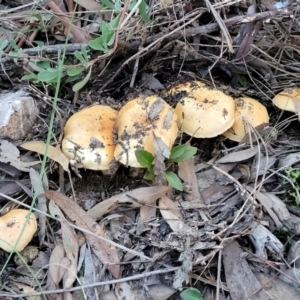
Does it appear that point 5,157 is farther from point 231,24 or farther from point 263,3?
point 263,3

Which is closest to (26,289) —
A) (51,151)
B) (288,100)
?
(51,151)

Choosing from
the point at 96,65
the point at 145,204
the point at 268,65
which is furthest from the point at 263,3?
the point at 145,204

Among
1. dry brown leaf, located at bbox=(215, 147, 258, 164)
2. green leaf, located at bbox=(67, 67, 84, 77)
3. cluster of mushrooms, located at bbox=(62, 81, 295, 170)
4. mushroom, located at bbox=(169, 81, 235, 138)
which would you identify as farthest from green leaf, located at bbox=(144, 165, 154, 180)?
green leaf, located at bbox=(67, 67, 84, 77)

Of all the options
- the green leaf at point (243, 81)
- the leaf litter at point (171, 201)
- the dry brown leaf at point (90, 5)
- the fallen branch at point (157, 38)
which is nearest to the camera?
the leaf litter at point (171, 201)

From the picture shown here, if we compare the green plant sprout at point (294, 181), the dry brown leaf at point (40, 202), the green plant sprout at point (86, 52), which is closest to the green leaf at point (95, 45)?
the green plant sprout at point (86, 52)

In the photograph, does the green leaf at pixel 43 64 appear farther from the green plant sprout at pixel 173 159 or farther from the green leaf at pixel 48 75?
the green plant sprout at pixel 173 159

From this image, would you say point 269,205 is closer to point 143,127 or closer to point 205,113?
point 205,113
